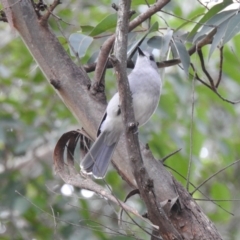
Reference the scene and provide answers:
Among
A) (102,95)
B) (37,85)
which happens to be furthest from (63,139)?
(37,85)

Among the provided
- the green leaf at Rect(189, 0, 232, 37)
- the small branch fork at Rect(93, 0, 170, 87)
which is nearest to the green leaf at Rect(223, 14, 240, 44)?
the green leaf at Rect(189, 0, 232, 37)

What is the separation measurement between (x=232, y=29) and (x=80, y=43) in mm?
581

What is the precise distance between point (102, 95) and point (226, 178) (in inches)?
115

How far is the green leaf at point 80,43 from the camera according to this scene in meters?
2.18

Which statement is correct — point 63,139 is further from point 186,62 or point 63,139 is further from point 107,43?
point 186,62

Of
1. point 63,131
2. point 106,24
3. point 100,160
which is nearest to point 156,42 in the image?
point 106,24

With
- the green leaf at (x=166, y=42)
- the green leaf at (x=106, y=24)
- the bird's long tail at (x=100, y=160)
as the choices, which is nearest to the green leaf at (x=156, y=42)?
the green leaf at (x=166, y=42)

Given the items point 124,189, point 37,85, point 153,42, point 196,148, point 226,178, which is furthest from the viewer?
point 226,178

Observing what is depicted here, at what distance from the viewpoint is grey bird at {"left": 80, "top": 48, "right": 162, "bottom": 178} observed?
217 centimetres

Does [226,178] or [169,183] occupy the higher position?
[169,183]

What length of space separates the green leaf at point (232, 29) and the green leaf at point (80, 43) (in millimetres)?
530

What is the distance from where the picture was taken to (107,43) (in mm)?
2027

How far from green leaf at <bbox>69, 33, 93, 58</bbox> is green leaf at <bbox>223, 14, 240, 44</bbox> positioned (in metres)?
0.53

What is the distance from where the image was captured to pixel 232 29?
199 cm
